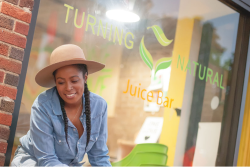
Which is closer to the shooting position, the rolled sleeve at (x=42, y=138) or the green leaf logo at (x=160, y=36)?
the rolled sleeve at (x=42, y=138)

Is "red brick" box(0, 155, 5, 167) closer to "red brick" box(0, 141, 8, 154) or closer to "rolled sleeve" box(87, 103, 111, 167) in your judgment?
"red brick" box(0, 141, 8, 154)

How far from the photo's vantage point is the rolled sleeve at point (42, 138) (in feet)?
6.38

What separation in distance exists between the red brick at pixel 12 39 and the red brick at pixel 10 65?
0.13 meters

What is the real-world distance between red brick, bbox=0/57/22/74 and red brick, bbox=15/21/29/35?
0.75 ft

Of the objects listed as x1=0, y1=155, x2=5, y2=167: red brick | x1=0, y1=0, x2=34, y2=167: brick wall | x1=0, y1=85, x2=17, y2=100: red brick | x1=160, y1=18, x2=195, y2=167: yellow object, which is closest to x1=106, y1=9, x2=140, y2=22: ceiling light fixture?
x1=160, y1=18, x2=195, y2=167: yellow object

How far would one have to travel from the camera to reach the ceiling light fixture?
2.96m

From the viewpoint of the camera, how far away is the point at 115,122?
3.01 m

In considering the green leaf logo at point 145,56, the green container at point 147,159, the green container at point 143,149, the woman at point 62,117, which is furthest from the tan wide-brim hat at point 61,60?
the green container at point 147,159

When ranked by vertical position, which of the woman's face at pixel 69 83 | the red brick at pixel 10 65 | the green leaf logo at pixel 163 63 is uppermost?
the green leaf logo at pixel 163 63

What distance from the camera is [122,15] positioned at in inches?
120

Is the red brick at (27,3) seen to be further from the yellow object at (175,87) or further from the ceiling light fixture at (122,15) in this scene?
the yellow object at (175,87)

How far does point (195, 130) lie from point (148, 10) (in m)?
1.52

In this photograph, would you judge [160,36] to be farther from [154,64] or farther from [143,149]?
[143,149]

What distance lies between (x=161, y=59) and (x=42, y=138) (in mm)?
1752
